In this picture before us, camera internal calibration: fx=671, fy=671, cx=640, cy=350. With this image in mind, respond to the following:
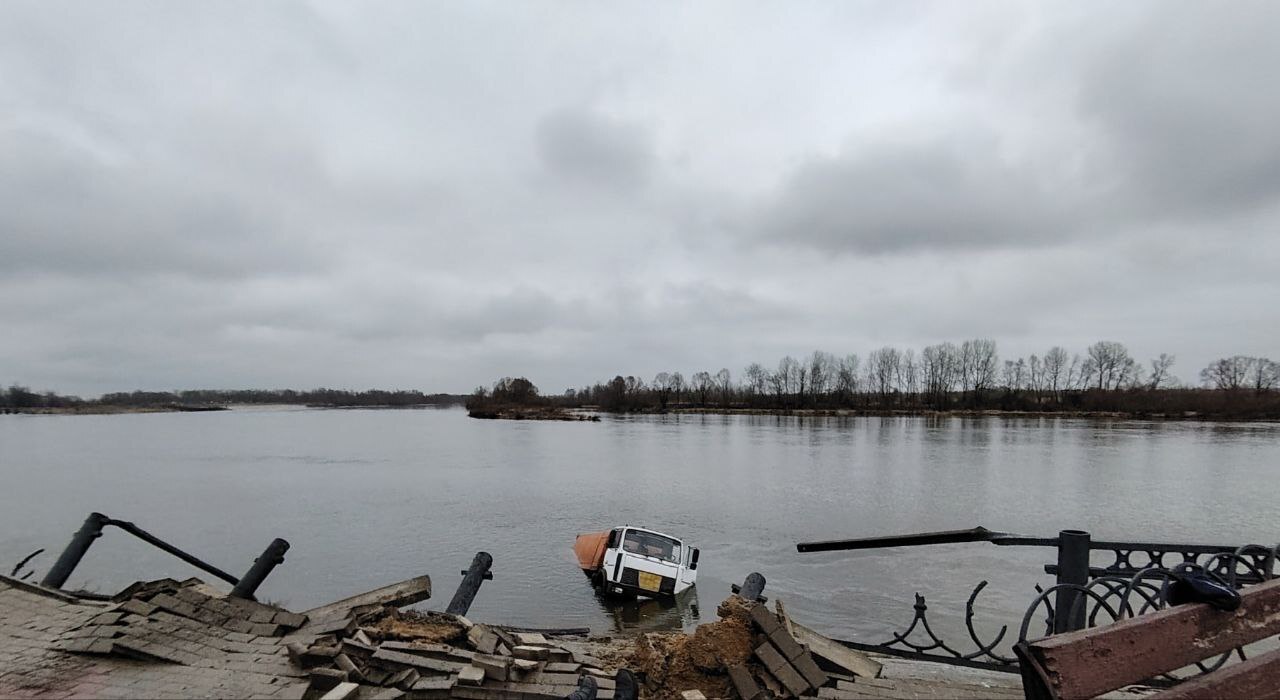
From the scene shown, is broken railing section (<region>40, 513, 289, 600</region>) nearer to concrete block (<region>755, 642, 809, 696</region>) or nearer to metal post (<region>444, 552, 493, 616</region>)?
metal post (<region>444, 552, 493, 616</region>)

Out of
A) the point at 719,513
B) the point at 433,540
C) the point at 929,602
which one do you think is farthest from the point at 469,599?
the point at 719,513

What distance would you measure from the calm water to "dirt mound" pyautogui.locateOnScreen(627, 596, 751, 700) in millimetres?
8114

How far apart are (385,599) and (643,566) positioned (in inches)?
354

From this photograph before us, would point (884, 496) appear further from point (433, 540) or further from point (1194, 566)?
point (1194, 566)

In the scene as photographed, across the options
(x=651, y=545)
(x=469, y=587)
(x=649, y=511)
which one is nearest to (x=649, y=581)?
(x=651, y=545)

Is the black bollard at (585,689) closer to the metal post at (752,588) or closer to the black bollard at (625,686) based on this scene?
the black bollard at (625,686)

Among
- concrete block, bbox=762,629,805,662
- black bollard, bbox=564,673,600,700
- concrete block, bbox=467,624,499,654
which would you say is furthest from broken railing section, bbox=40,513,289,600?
concrete block, bbox=762,629,805,662

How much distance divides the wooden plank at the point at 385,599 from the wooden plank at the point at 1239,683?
8261mm

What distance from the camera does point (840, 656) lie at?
783 centimetres

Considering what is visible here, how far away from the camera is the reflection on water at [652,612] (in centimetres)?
1581

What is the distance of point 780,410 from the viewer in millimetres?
152750

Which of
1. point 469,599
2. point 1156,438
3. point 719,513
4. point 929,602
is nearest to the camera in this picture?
point 469,599

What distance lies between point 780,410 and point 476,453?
103912 millimetres

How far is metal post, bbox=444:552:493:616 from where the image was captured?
38.4ft
